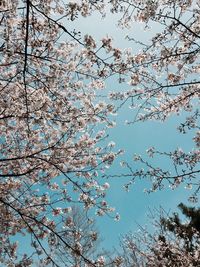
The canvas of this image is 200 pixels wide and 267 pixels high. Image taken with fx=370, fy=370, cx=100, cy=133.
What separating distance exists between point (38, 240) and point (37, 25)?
155 inches

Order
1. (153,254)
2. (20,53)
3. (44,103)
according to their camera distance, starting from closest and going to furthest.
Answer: (20,53), (44,103), (153,254)

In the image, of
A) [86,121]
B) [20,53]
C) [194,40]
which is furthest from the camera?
[86,121]

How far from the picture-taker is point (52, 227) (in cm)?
760

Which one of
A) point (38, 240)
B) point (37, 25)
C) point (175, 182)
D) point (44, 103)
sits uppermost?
point (44, 103)

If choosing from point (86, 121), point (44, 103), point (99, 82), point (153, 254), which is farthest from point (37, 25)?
point (153, 254)

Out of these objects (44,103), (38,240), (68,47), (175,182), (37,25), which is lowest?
(175,182)

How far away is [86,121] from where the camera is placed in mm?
8641

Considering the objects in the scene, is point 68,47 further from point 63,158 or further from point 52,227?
point 52,227

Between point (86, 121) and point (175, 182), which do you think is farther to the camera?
point (86, 121)

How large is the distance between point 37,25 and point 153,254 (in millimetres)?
10455

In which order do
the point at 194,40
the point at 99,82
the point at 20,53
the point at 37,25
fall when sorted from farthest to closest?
the point at 99,82
the point at 20,53
the point at 194,40
the point at 37,25

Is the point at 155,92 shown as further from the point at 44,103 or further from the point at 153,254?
the point at 153,254

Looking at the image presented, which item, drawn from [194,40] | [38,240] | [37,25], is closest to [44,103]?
[37,25]

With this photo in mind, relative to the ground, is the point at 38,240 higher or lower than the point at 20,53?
lower
